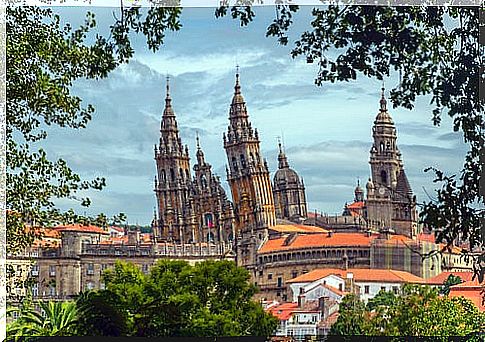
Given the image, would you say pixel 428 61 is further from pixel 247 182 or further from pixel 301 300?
pixel 301 300

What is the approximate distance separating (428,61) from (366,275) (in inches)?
40.6

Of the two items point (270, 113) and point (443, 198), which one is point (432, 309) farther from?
point (270, 113)

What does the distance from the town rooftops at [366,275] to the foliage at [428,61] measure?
260 millimetres

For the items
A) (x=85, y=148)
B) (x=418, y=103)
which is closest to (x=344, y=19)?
(x=418, y=103)

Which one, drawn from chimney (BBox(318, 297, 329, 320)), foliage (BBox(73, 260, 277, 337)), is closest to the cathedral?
foliage (BBox(73, 260, 277, 337))

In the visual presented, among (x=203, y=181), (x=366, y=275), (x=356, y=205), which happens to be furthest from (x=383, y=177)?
(x=203, y=181)

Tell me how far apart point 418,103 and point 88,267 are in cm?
173

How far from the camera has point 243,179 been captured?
5.49 m

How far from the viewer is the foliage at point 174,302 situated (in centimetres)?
554

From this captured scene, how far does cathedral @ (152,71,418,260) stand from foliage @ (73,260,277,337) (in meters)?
0.14

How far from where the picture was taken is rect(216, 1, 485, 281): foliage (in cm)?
536

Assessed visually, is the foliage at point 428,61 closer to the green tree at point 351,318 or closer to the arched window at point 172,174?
the green tree at point 351,318

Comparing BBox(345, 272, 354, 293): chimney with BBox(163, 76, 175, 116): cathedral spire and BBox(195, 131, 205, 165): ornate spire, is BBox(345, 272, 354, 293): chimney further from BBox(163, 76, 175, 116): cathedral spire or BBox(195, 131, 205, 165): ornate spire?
BBox(163, 76, 175, 116): cathedral spire

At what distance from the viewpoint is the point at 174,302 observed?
5598 mm
